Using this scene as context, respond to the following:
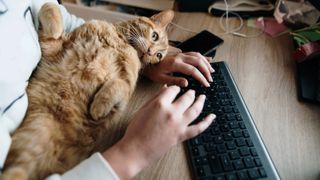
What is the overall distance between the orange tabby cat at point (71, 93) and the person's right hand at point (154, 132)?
0.11 meters

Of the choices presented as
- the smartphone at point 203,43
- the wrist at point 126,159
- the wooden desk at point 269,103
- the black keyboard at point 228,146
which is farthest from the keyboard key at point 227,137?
the smartphone at point 203,43

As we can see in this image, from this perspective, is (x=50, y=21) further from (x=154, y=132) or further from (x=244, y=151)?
(x=244, y=151)

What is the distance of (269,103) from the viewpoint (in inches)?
33.2

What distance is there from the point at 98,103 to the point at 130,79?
14cm

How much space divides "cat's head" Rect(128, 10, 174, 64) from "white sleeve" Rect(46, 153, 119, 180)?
436mm

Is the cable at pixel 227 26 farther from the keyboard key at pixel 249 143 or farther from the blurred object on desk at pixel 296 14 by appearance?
the keyboard key at pixel 249 143

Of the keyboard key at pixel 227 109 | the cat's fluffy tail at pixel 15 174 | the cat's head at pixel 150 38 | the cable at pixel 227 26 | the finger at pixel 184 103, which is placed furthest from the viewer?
the cable at pixel 227 26

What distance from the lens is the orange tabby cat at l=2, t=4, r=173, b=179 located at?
63 centimetres

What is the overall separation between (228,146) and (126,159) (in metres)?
0.24

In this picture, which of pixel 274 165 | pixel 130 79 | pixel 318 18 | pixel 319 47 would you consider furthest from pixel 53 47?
pixel 318 18

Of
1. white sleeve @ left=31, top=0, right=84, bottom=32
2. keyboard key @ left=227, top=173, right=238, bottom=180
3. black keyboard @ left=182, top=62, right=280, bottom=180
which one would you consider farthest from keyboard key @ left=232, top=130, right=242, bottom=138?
white sleeve @ left=31, top=0, right=84, bottom=32

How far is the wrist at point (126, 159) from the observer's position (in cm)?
59

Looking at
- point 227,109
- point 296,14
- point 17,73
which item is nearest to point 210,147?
point 227,109

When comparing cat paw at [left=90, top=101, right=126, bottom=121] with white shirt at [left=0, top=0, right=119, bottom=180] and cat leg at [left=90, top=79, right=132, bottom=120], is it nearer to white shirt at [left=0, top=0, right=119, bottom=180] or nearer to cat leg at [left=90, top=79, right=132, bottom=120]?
cat leg at [left=90, top=79, right=132, bottom=120]
